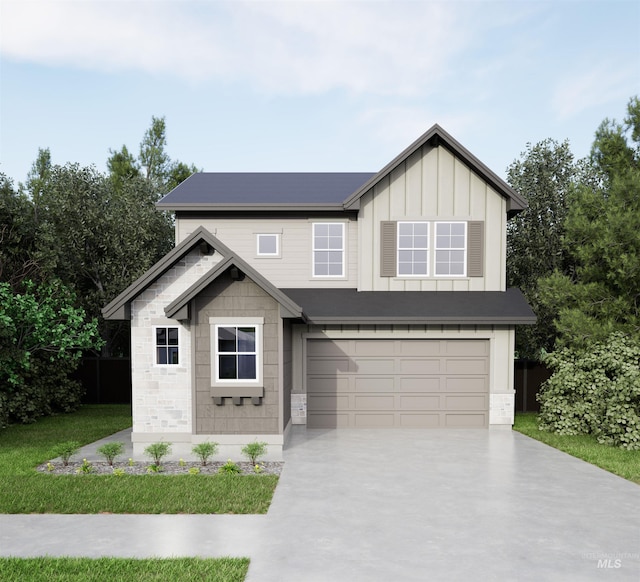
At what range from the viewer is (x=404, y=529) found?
23.6ft

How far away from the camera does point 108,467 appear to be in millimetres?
10469

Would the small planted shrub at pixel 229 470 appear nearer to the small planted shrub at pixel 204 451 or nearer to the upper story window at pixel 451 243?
the small planted shrub at pixel 204 451

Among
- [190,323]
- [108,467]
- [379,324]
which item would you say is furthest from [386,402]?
[108,467]

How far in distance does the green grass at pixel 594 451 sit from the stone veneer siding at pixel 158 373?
29.6ft

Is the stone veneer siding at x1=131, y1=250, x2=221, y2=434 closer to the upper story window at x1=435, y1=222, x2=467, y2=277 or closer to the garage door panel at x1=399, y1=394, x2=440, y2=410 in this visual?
the garage door panel at x1=399, y1=394, x2=440, y2=410

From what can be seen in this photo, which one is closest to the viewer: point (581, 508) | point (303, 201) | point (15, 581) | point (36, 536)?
point (15, 581)

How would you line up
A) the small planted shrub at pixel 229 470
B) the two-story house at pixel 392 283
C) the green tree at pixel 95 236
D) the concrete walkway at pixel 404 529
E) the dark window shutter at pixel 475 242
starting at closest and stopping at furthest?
the concrete walkway at pixel 404 529 → the small planted shrub at pixel 229 470 → the two-story house at pixel 392 283 → the dark window shutter at pixel 475 242 → the green tree at pixel 95 236

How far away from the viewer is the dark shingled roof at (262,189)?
15594 millimetres

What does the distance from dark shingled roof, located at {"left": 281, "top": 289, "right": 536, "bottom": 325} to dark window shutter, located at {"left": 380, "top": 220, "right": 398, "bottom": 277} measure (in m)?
0.66

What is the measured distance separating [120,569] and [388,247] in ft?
36.5

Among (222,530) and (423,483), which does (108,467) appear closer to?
(222,530)

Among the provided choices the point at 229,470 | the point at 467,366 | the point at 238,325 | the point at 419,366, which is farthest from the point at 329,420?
the point at 229,470

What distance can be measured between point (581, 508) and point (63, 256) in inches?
759

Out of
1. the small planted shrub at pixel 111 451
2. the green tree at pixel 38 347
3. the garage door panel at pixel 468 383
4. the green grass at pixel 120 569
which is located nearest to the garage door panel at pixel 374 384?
the garage door panel at pixel 468 383
